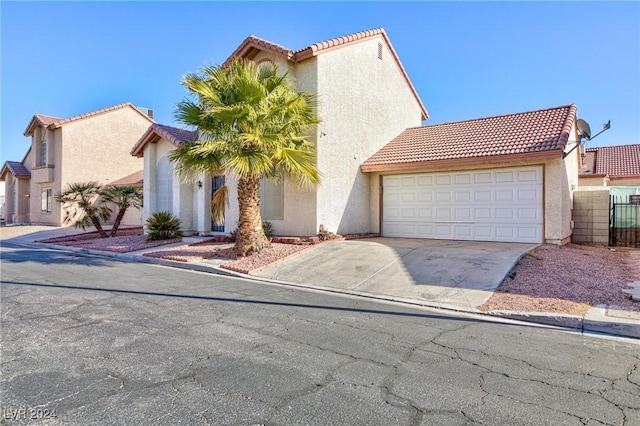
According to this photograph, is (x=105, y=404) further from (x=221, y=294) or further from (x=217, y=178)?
(x=217, y=178)

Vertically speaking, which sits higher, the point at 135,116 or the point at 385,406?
the point at 135,116

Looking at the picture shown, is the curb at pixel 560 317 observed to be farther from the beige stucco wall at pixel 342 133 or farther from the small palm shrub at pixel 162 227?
the small palm shrub at pixel 162 227

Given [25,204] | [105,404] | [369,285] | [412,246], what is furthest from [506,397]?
[25,204]

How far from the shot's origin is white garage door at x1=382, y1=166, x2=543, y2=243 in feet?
44.0

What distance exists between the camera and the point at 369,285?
921 centimetres

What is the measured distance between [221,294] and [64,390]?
4.47 m

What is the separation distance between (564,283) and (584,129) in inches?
364

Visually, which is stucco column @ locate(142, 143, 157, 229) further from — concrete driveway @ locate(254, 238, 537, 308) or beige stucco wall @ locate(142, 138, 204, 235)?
concrete driveway @ locate(254, 238, 537, 308)

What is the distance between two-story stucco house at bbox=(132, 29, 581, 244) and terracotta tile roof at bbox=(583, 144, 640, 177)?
16787 mm

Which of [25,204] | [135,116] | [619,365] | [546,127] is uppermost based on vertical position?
[135,116]

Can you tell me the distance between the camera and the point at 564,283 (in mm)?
8414

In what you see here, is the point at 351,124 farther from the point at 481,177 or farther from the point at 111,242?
the point at 111,242

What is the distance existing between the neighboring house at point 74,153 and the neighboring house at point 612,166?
34.3 meters

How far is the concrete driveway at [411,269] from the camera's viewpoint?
846cm
